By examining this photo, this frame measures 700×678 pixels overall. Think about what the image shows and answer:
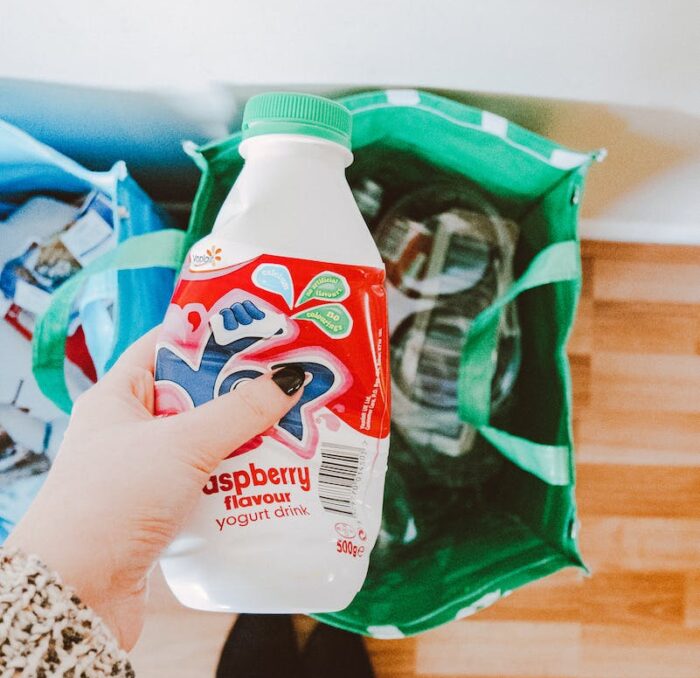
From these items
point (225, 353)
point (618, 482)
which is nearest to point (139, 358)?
point (225, 353)

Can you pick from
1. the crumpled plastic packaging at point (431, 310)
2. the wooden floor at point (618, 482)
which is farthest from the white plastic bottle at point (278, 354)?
the wooden floor at point (618, 482)

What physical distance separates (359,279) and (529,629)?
2.32 ft

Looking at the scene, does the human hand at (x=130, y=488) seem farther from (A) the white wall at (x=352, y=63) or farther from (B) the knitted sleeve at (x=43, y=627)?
(A) the white wall at (x=352, y=63)

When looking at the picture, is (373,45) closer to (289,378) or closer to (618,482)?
(289,378)

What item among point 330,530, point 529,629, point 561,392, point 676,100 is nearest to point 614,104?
point 676,100

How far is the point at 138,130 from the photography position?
64cm

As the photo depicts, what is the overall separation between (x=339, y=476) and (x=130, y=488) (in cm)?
14

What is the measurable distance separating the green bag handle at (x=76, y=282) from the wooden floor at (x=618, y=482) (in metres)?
0.51

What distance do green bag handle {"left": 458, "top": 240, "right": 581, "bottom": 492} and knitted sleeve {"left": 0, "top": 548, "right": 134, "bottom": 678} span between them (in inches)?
14.1

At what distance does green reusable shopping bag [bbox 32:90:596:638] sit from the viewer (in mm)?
576

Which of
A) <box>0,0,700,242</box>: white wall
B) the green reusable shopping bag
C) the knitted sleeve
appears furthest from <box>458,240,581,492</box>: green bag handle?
the knitted sleeve

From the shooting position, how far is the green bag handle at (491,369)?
0.56 metres

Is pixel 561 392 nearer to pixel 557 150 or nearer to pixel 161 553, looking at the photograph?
pixel 557 150

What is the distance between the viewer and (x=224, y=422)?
1.38 ft
